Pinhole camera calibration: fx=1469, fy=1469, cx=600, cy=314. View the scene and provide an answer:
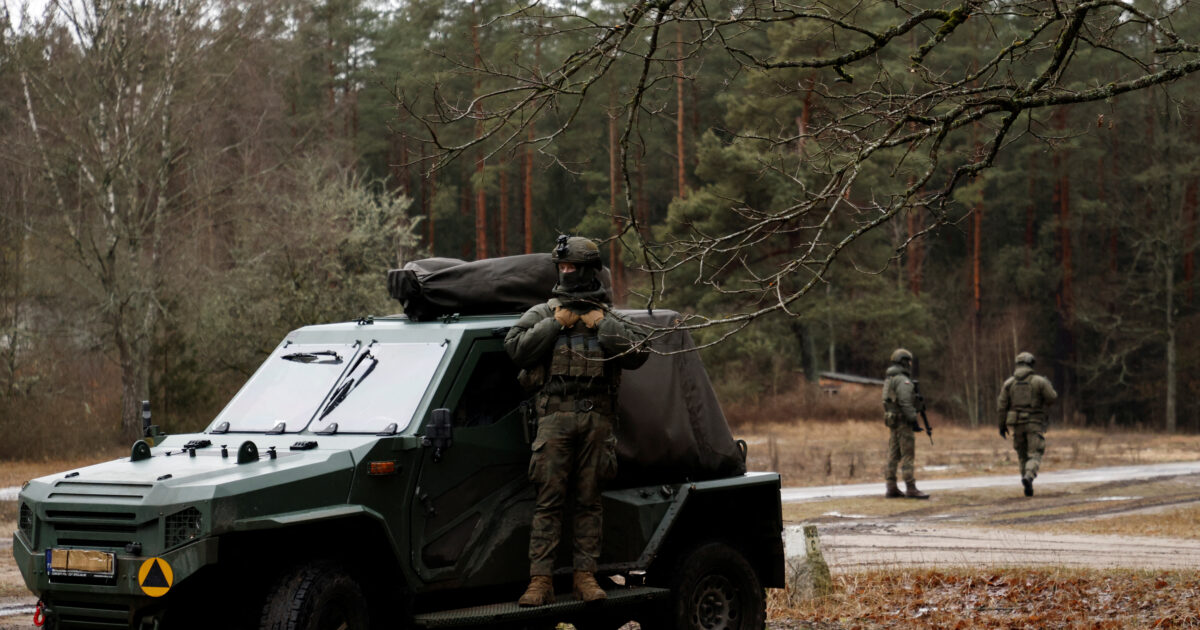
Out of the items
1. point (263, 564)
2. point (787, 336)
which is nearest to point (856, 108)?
point (263, 564)

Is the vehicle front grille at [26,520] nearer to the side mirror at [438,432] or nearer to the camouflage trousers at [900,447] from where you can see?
the side mirror at [438,432]

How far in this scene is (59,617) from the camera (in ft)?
22.2

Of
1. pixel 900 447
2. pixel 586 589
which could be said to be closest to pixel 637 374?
pixel 586 589

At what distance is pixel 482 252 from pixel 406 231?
27.9 feet

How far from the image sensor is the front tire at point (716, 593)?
862 centimetres

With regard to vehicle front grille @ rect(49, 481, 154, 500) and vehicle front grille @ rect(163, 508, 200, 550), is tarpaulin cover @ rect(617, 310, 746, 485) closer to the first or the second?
vehicle front grille @ rect(163, 508, 200, 550)

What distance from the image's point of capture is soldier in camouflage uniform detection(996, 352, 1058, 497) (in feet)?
72.4

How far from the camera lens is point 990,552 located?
14492 millimetres

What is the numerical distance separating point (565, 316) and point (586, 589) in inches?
58.1

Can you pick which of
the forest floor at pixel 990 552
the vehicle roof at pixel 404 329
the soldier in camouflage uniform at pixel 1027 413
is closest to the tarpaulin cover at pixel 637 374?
the vehicle roof at pixel 404 329

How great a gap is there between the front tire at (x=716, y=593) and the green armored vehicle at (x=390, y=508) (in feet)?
0.04

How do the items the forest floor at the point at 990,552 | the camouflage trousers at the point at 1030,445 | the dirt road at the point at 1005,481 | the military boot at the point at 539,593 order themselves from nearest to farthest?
the military boot at the point at 539,593
the forest floor at the point at 990,552
the camouflage trousers at the point at 1030,445
the dirt road at the point at 1005,481

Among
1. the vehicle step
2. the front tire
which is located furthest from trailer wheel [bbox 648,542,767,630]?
the vehicle step

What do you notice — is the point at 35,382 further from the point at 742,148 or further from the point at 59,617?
the point at 59,617
